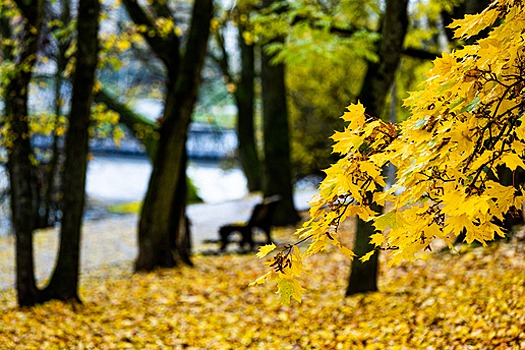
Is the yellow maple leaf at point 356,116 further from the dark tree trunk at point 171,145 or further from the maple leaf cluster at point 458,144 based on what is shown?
the dark tree trunk at point 171,145

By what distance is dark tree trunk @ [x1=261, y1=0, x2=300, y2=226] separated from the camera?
1415cm

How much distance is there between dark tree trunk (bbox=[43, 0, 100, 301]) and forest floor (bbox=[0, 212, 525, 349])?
11.3 inches

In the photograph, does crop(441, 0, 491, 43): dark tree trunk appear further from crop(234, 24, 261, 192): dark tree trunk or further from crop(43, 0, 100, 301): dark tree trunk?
crop(234, 24, 261, 192): dark tree trunk

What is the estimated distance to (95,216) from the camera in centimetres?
2184

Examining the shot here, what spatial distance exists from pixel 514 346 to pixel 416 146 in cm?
248

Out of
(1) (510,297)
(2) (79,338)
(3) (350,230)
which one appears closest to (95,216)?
(3) (350,230)

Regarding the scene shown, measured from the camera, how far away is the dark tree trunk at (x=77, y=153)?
7.41 metres

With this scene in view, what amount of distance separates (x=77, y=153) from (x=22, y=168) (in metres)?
0.59

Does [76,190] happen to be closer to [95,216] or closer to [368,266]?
[368,266]

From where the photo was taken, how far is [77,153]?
7.59 metres

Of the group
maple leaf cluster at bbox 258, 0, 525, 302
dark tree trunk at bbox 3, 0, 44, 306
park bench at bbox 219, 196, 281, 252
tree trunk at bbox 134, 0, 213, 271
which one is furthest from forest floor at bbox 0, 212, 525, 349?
park bench at bbox 219, 196, 281, 252

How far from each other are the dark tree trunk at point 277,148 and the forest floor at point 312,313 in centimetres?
495

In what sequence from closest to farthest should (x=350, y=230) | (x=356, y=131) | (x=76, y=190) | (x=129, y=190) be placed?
(x=356, y=131) < (x=76, y=190) < (x=350, y=230) < (x=129, y=190)

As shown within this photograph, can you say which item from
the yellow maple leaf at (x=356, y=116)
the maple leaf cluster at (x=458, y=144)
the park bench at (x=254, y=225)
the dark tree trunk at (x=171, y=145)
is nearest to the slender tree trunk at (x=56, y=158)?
the park bench at (x=254, y=225)
